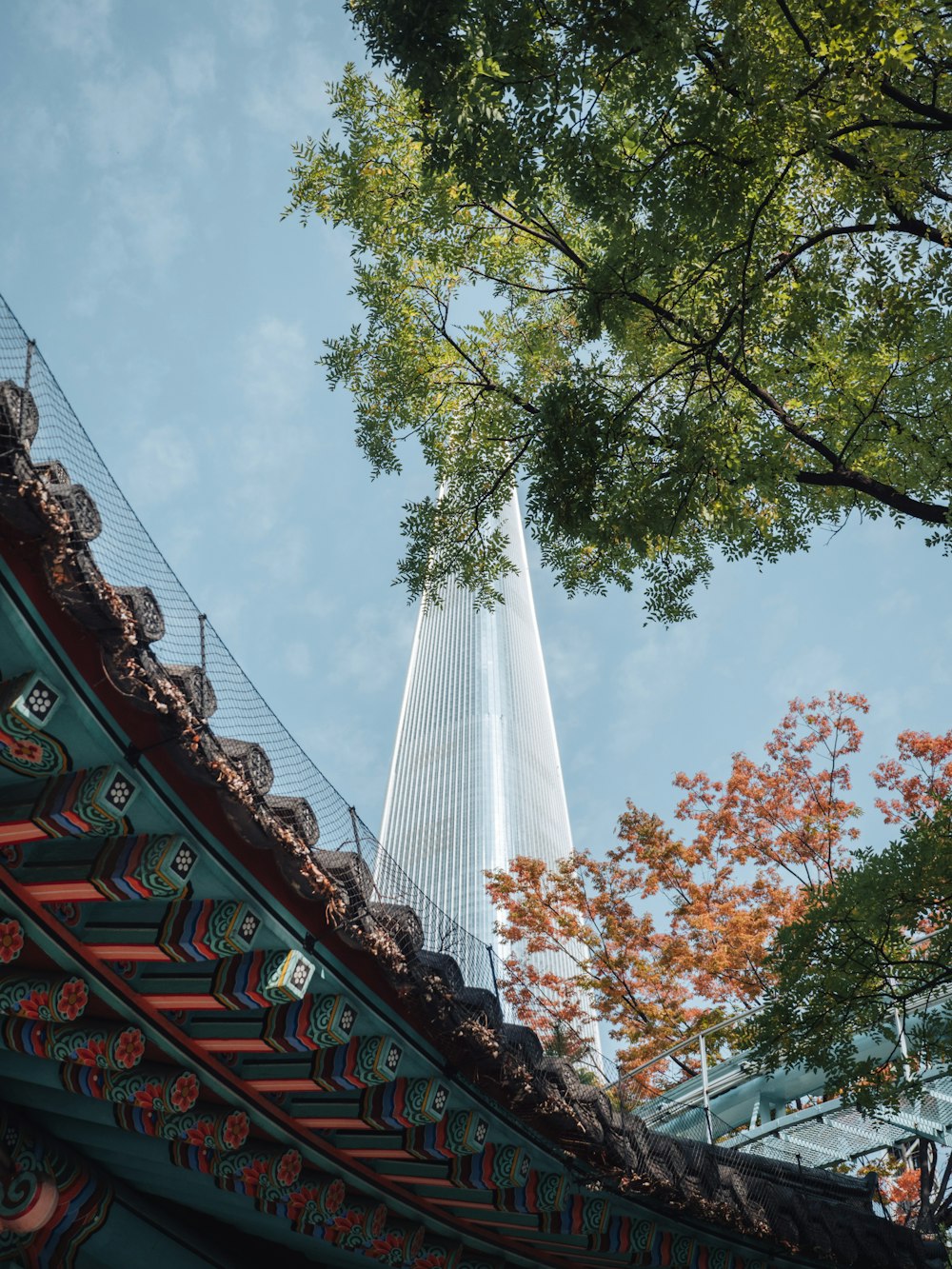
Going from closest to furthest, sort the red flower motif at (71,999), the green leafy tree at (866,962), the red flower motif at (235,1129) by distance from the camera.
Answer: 1. the red flower motif at (71,999)
2. the red flower motif at (235,1129)
3. the green leafy tree at (866,962)

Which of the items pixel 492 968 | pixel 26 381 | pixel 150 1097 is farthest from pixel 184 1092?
pixel 26 381

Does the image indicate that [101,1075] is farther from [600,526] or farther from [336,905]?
[600,526]

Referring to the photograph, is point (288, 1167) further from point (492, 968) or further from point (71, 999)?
point (71, 999)

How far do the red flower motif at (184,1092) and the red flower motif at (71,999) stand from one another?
83 cm

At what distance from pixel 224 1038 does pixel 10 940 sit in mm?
1375

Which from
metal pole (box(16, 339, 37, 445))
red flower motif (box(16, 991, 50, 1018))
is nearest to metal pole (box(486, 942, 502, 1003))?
red flower motif (box(16, 991, 50, 1018))

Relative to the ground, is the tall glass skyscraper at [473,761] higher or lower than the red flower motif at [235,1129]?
higher

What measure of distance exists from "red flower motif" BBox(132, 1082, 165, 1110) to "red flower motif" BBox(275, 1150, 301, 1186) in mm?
1033

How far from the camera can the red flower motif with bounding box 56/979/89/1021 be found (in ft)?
19.6

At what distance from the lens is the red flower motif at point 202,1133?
265 inches

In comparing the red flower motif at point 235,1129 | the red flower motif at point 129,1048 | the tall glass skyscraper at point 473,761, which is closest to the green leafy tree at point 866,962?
the red flower motif at point 235,1129

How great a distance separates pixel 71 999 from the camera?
599cm

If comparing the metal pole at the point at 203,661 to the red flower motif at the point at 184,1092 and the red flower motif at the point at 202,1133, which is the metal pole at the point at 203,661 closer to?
the red flower motif at the point at 184,1092

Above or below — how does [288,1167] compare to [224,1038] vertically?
below
